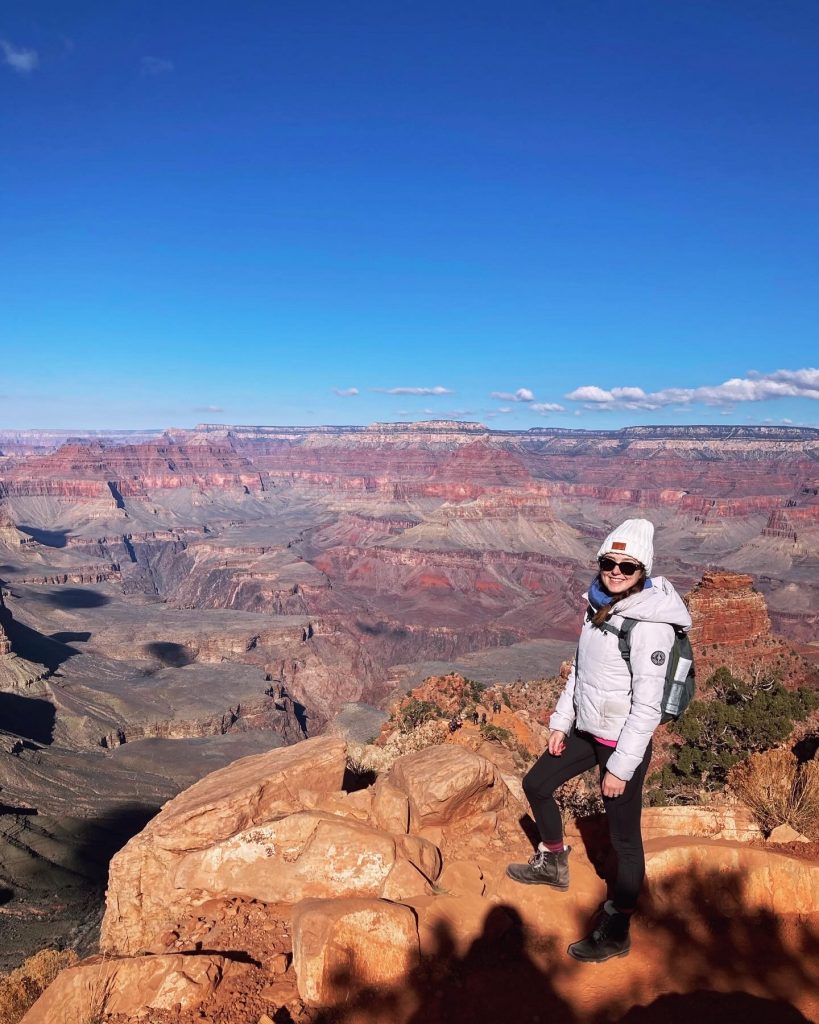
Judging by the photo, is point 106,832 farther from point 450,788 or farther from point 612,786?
point 612,786

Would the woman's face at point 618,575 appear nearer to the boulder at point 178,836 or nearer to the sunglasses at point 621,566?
the sunglasses at point 621,566

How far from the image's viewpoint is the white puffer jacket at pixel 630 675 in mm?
4691

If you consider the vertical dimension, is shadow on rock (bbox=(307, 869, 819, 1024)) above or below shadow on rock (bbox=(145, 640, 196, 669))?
above

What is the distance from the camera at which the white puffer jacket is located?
15.4 ft

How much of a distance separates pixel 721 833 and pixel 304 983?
4534 mm

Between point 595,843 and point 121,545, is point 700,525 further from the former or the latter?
point 595,843

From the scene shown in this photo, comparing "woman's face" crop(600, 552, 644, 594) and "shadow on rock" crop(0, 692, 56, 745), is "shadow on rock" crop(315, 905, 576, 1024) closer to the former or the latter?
"woman's face" crop(600, 552, 644, 594)

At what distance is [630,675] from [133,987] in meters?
4.98

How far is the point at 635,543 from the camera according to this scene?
504 cm

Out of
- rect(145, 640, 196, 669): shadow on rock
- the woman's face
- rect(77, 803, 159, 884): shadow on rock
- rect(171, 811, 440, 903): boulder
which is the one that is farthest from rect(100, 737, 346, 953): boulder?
rect(145, 640, 196, 669): shadow on rock

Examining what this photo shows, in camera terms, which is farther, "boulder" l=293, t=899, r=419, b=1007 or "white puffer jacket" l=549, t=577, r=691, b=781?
"boulder" l=293, t=899, r=419, b=1007

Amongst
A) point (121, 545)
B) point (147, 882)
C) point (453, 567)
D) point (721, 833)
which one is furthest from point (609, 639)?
point (121, 545)

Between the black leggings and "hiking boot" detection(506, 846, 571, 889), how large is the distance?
17 centimetres

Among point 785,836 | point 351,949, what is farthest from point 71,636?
point 785,836
